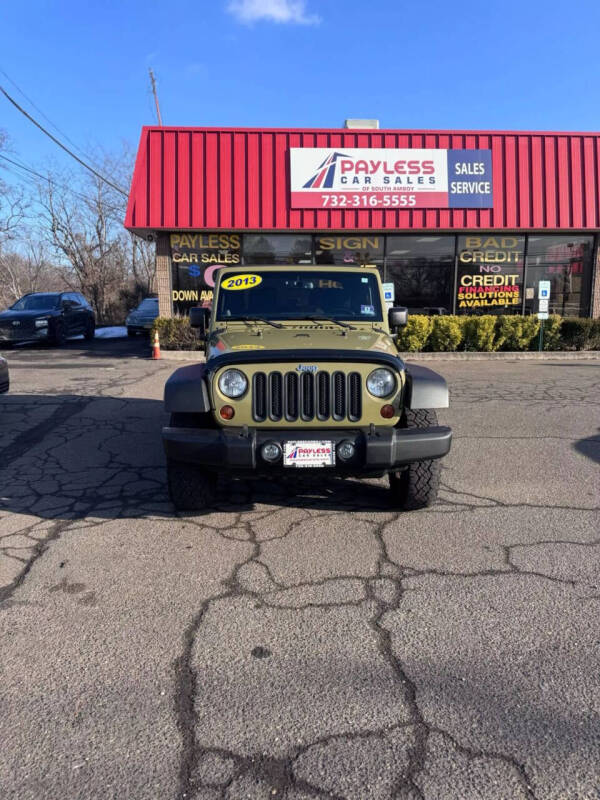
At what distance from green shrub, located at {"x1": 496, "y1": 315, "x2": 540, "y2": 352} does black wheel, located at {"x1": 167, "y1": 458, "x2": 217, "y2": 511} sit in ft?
36.8

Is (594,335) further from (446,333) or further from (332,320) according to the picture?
(332,320)

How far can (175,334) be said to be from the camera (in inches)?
529

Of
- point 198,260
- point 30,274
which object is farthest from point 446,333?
point 30,274

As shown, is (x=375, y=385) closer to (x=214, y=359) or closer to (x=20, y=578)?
(x=214, y=359)

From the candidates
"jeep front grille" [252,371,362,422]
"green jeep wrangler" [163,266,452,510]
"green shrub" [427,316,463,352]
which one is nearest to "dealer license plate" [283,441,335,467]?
"green jeep wrangler" [163,266,452,510]

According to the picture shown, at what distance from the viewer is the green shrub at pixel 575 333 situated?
1346cm

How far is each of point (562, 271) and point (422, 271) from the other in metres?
3.87

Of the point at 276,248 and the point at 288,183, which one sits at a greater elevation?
the point at 288,183

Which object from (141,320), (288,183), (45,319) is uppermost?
(288,183)

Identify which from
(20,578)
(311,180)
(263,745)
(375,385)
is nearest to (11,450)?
(20,578)

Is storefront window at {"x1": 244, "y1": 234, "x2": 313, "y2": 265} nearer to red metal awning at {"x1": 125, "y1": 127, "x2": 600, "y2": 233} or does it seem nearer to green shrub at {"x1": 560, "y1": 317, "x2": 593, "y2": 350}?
red metal awning at {"x1": 125, "y1": 127, "x2": 600, "y2": 233}

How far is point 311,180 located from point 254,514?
11263 millimetres

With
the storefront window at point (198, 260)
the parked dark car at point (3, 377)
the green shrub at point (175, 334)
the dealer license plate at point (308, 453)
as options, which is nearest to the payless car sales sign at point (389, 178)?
the storefront window at point (198, 260)

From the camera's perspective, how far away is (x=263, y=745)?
1.96m
